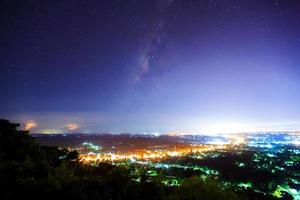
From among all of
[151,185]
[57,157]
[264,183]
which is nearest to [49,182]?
[151,185]

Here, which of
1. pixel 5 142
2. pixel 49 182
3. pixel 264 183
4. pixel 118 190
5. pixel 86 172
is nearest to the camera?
pixel 49 182

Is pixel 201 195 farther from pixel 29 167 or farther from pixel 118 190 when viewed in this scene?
pixel 29 167

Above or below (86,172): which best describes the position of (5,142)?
above

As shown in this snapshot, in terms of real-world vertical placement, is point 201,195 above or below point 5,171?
below

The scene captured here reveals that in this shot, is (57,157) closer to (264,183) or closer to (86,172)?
(86,172)

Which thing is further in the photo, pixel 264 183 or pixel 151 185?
pixel 264 183

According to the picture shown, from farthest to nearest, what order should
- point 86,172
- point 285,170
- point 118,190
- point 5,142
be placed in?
point 285,170 < point 5,142 < point 86,172 < point 118,190

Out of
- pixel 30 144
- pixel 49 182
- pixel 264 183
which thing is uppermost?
pixel 30 144

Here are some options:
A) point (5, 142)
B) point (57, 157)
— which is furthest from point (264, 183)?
point (5, 142)

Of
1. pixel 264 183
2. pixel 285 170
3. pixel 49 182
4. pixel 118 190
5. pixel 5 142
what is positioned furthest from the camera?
pixel 285 170
